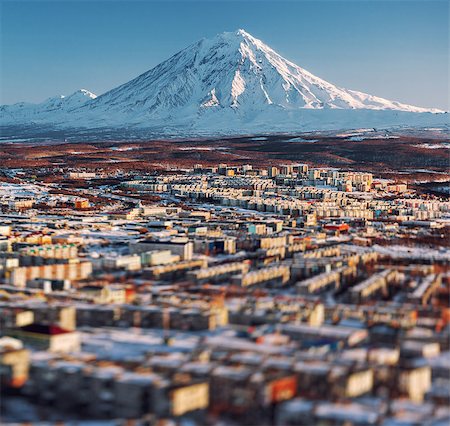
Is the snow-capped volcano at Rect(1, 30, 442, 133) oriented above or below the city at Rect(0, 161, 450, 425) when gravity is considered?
above

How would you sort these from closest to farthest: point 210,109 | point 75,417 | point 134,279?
point 75,417, point 134,279, point 210,109

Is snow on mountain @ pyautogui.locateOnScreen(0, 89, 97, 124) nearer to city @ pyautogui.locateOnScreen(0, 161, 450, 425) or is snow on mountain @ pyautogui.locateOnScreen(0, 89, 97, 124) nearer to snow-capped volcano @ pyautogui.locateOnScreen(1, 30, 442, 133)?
snow-capped volcano @ pyautogui.locateOnScreen(1, 30, 442, 133)

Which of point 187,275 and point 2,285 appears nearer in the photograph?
point 2,285

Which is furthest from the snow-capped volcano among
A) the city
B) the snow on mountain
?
the city

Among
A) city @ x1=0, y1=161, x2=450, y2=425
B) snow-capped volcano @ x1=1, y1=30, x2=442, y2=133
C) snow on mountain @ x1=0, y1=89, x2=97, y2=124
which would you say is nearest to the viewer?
city @ x1=0, y1=161, x2=450, y2=425

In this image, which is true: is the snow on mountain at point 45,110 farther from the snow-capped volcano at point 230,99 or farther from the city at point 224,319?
the city at point 224,319

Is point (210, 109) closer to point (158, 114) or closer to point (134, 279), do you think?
point (158, 114)

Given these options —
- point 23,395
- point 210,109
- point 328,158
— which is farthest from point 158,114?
point 23,395
